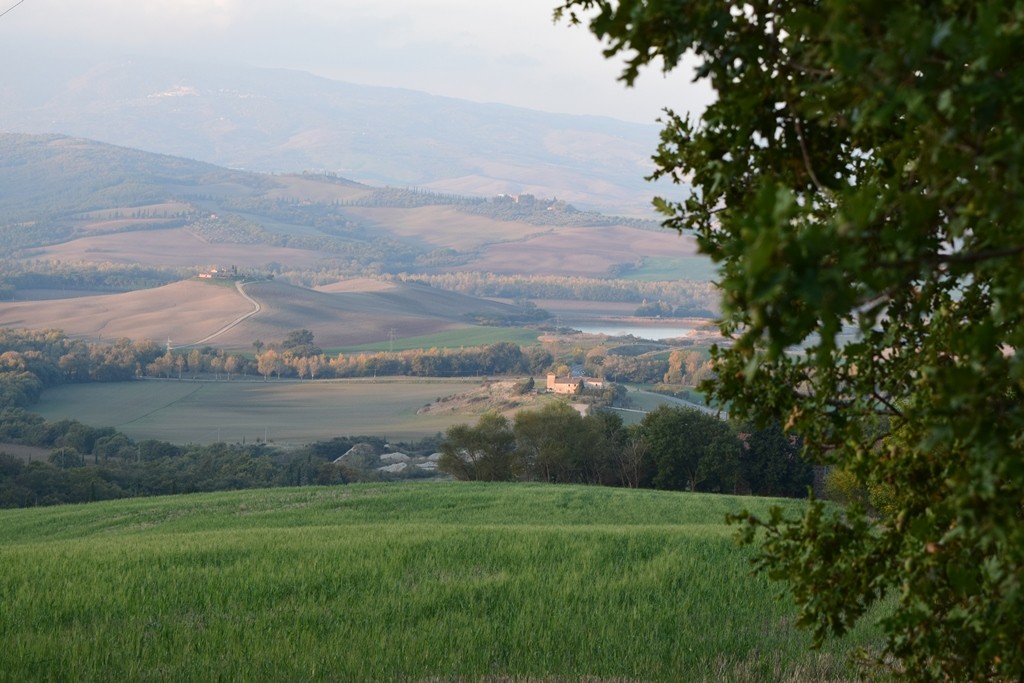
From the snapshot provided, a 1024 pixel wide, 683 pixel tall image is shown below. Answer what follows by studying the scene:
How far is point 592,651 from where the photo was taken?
756 cm

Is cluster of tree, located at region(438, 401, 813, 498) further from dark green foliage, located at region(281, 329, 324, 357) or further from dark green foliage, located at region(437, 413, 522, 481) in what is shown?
dark green foliage, located at region(281, 329, 324, 357)

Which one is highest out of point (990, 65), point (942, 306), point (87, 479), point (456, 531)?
point (990, 65)

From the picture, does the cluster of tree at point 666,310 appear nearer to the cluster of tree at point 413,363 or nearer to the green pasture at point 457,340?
the green pasture at point 457,340

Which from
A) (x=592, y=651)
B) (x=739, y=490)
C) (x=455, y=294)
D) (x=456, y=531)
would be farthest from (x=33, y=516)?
(x=455, y=294)

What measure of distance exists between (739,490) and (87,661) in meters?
44.0

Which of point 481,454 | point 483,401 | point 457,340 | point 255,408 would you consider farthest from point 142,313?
point 481,454

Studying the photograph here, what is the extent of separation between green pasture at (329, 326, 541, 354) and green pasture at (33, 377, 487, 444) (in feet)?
52.5

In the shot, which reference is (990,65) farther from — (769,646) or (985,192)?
(769,646)

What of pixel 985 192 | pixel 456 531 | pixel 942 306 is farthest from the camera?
pixel 456 531

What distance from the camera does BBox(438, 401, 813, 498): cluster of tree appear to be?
47.4 metres

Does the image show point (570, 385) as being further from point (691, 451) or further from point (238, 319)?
point (238, 319)

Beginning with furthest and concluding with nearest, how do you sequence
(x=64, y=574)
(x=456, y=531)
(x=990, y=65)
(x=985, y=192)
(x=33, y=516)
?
(x=33, y=516) → (x=456, y=531) → (x=64, y=574) → (x=985, y=192) → (x=990, y=65)

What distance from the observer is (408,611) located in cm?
873

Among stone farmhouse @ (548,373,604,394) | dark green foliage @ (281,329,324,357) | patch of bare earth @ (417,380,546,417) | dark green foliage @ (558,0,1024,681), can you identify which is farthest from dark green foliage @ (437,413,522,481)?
dark green foliage @ (281,329,324,357)
